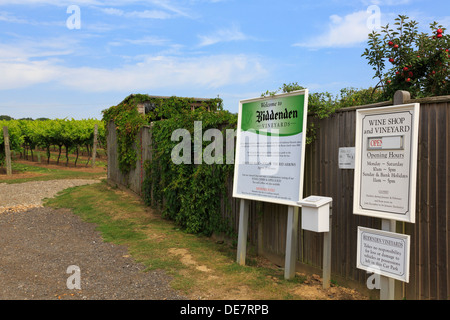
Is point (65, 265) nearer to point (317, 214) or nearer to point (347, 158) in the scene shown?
point (317, 214)

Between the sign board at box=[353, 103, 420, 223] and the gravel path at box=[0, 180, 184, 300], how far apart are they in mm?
2550

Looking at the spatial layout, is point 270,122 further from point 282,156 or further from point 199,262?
point 199,262

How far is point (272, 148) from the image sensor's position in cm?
537

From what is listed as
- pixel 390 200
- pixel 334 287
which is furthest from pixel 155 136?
pixel 390 200

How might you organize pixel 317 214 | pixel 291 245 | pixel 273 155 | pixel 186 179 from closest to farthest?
pixel 317 214 < pixel 291 245 < pixel 273 155 < pixel 186 179

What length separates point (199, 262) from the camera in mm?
5832

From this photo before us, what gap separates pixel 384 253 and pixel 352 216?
834 millimetres

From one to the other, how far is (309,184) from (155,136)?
5.66 meters

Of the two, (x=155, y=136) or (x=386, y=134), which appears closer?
(x=386, y=134)

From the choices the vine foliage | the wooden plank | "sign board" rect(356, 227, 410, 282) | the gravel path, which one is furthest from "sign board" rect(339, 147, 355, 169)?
the gravel path

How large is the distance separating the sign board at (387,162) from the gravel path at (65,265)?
2.55 metres

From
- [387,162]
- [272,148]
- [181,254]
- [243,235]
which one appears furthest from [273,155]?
[181,254]

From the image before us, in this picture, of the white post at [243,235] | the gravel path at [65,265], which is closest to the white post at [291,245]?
the white post at [243,235]

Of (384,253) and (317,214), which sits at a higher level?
(317,214)
